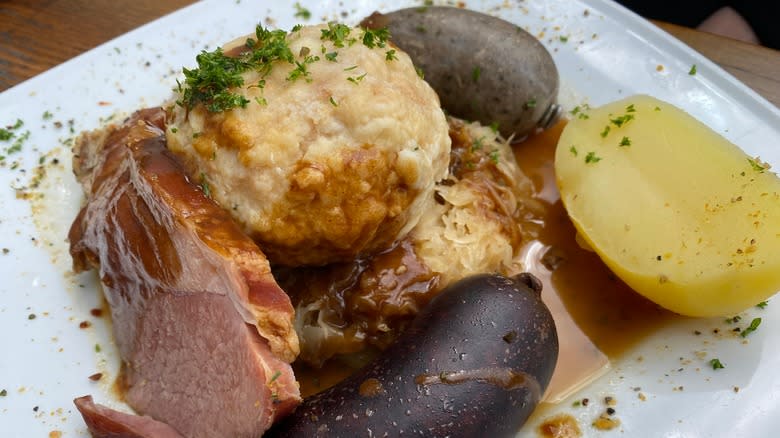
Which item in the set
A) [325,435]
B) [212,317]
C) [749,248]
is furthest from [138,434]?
[749,248]

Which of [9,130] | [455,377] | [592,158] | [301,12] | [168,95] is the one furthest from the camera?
[301,12]

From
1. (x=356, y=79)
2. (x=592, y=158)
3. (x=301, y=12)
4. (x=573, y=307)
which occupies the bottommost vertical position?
(x=573, y=307)

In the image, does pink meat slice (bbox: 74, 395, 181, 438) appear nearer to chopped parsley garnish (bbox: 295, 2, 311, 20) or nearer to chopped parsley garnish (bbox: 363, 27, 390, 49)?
chopped parsley garnish (bbox: 363, 27, 390, 49)

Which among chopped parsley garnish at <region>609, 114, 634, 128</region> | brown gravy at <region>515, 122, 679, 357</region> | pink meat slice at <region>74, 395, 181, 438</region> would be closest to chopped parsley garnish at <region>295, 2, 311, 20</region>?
brown gravy at <region>515, 122, 679, 357</region>

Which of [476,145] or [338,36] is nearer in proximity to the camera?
[338,36]

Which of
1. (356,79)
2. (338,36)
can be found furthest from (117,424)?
(338,36)

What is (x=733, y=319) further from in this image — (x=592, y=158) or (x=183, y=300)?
(x=183, y=300)

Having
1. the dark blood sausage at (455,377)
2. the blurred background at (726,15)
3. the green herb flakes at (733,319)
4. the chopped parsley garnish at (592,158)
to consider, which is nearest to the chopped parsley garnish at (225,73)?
A: the dark blood sausage at (455,377)

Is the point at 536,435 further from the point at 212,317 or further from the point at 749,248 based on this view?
the point at 212,317
